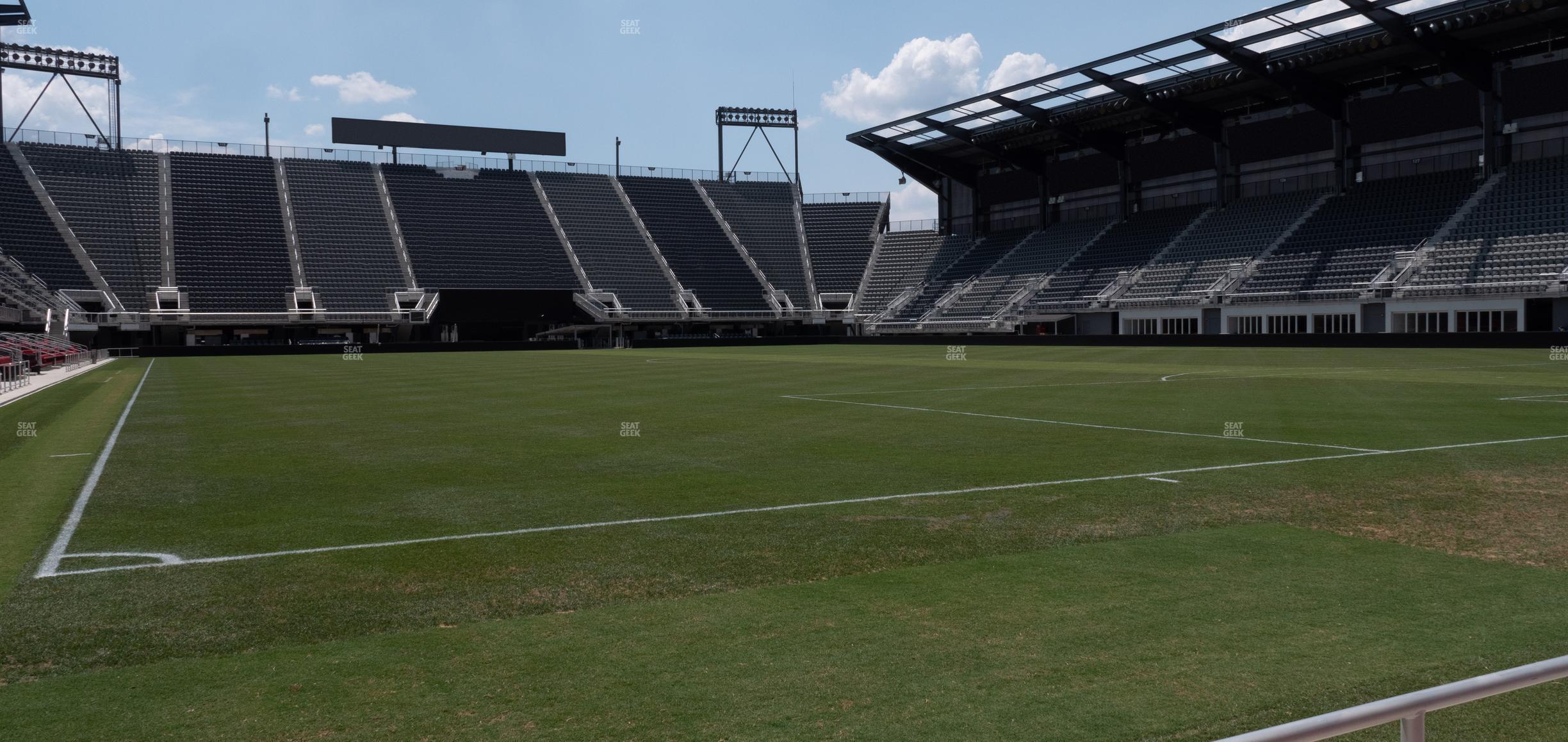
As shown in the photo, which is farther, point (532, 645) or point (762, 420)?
point (762, 420)

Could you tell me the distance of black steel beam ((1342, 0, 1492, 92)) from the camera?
162 feet

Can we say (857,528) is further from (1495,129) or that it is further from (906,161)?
(906,161)

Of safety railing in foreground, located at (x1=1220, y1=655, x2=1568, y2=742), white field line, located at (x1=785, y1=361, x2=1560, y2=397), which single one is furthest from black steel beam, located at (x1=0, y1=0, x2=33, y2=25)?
safety railing in foreground, located at (x1=1220, y1=655, x2=1568, y2=742)

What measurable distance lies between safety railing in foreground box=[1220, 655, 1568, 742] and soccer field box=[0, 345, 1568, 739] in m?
1.76

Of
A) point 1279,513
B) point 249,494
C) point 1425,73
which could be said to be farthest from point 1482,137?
point 249,494

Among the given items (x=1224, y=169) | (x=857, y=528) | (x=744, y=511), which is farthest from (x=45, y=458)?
(x=1224, y=169)

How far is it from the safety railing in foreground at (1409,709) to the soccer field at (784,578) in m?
1.76

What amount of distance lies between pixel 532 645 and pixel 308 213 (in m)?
83.2

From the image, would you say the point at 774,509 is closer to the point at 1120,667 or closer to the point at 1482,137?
the point at 1120,667

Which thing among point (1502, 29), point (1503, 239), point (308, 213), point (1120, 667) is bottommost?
point (1120, 667)

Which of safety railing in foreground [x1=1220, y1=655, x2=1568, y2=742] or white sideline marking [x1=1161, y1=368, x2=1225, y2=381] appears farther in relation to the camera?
white sideline marking [x1=1161, y1=368, x2=1225, y2=381]

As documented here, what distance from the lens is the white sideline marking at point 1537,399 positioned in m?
18.8

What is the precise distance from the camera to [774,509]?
31.2 feet

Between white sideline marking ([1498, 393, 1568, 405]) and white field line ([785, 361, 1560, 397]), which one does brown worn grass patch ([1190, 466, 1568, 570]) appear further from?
white field line ([785, 361, 1560, 397])
